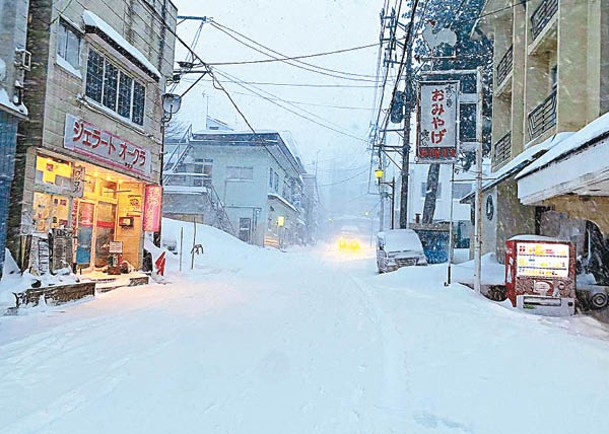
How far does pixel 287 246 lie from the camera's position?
42.8 meters

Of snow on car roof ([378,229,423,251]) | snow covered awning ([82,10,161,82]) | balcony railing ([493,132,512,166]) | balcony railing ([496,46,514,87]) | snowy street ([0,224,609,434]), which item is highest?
balcony railing ([496,46,514,87])

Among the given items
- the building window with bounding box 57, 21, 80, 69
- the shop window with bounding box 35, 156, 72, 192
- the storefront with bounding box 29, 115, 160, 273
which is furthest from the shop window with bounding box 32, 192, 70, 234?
the building window with bounding box 57, 21, 80, 69

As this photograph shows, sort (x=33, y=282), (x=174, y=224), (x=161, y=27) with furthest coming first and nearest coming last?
(x=174, y=224), (x=161, y=27), (x=33, y=282)

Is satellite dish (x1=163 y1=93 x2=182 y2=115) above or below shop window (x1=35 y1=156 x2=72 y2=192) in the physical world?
above

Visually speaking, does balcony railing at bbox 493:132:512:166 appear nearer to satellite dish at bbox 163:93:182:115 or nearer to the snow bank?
the snow bank

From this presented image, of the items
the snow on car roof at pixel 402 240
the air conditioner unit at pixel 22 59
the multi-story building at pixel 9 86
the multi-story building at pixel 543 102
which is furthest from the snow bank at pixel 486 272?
the air conditioner unit at pixel 22 59

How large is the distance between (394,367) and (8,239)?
8049 mm

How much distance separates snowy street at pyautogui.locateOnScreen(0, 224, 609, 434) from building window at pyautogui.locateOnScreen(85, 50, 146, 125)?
532 centimetres

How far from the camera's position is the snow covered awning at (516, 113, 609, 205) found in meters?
6.82

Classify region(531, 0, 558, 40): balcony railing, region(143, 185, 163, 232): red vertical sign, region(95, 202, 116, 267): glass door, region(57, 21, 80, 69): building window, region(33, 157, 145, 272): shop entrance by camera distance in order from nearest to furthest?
region(57, 21, 80, 69): building window < region(33, 157, 145, 272): shop entrance < region(531, 0, 558, 40): balcony railing < region(95, 202, 116, 267): glass door < region(143, 185, 163, 232): red vertical sign

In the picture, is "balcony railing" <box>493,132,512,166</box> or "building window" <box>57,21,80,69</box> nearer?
"building window" <box>57,21,80,69</box>

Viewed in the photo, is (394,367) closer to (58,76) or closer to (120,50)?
(58,76)

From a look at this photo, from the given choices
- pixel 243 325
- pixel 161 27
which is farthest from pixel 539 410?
pixel 161 27

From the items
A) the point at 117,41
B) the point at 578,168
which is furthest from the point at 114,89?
the point at 578,168
